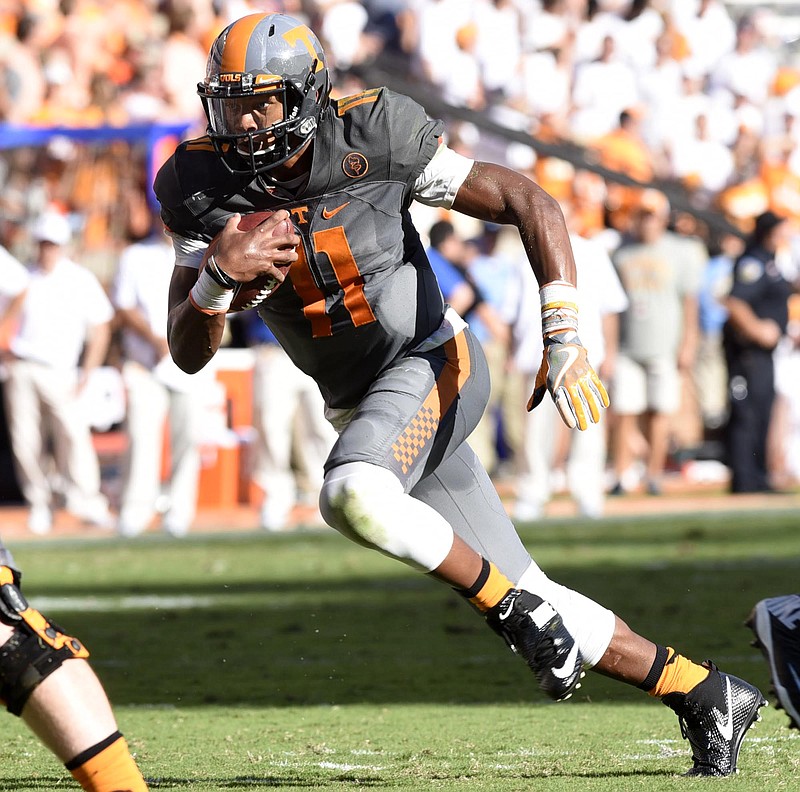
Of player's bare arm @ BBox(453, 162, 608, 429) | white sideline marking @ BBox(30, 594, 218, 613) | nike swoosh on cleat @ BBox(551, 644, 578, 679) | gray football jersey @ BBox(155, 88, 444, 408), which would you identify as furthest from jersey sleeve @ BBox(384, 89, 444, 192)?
white sideline marking @ BBox(30, 594, 218, 613)

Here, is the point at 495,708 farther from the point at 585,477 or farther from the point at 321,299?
the point at 585,477

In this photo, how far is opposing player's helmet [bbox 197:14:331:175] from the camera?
412cm

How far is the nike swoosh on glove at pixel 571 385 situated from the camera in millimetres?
3807

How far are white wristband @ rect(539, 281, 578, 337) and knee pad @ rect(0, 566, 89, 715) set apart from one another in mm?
1444

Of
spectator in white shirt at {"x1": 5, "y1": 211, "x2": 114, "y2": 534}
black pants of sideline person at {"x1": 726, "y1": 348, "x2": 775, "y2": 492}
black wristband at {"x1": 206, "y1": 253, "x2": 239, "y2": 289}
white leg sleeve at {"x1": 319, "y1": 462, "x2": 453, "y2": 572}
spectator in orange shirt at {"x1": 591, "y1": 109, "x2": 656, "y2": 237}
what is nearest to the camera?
white leg sleeve at {"x1": 319, "y1": 462, "x2": 453, "y2": 572}

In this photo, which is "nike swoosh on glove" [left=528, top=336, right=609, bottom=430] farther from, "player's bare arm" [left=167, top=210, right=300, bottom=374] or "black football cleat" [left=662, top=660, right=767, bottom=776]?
"black football cleat" [left=662, top=660, right=767, bottom=776]

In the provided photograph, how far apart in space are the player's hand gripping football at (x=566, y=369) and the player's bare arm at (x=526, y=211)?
0.23 feet

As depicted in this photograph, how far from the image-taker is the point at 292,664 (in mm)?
6148

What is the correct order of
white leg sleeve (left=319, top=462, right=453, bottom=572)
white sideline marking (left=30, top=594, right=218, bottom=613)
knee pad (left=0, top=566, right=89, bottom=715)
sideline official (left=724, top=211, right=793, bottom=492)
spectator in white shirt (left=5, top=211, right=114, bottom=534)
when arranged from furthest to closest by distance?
sideline official (left=724, top=211, right=793, bottom=492), spectator in white shirt (left=5, top=211, right=114, bottom=534), white sideline marking (left=30, top=594, right=218, bottom=613), white leg sleeve (left=319, top=462, right=453, bottom=572), knee pad (left=0, top=566, right=89, bottom=715)

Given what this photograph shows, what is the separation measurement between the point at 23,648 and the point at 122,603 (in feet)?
14.9

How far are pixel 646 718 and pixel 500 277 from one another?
23.2 ft

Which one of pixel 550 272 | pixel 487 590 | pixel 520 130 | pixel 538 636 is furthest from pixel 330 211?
pixel 520 130

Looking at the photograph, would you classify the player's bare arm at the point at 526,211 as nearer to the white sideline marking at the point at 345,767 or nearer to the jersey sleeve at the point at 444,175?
the jersey sleeve at the point at 444,175

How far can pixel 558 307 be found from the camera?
402 centimetres
